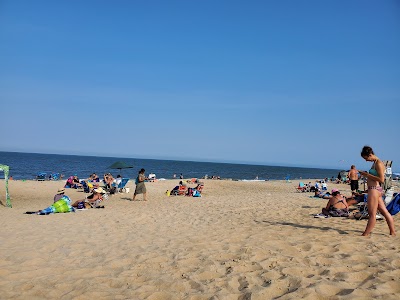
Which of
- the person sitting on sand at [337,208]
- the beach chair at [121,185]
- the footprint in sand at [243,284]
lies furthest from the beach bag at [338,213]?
the beach chair at [121,185]

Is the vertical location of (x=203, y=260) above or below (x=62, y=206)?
above

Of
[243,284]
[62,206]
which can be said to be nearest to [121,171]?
[62,206]

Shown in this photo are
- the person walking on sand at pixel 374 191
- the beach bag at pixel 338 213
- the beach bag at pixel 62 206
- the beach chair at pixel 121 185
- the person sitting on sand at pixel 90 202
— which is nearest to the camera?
the person walking on sand at pixel 374 191

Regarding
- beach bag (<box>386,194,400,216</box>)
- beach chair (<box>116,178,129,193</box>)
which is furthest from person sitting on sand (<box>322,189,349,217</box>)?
beach chair (<box>116,178,129,193</box>)

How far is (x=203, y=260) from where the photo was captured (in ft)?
15.4

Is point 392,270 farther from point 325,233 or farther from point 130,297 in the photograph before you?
point 130,297

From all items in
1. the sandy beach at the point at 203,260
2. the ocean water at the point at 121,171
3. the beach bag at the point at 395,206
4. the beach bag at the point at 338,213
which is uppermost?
the beach bag at the point at 395,206

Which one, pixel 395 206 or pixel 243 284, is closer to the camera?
pixel 243 284

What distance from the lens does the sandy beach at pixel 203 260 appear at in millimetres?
3566

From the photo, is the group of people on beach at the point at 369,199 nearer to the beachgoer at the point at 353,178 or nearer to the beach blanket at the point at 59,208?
the beachgoer at the point at 353,178

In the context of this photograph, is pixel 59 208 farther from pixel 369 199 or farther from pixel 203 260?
pixel 369 199

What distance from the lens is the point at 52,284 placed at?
157 inches

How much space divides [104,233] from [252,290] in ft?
14.9

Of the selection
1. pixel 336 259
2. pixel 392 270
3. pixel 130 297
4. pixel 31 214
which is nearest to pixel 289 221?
pixel 336 259
